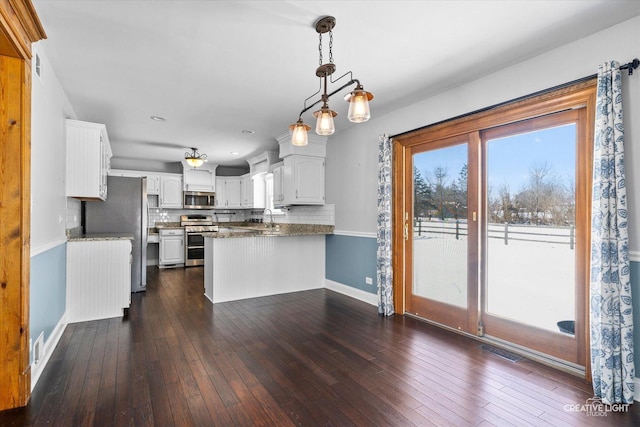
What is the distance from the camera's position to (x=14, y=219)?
78.6 inches

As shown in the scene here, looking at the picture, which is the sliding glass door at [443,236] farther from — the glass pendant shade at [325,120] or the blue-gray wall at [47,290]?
the blue-gray wall at [47,290]

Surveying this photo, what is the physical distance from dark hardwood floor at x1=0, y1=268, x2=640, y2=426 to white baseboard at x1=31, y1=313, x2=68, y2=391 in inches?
1.7

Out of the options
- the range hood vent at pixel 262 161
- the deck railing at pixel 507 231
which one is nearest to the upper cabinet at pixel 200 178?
the range hood vent at pixel 262 161

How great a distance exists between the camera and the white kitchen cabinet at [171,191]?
7.42 m

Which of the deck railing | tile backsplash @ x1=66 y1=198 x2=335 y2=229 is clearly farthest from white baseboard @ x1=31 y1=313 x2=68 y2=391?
the deck railing

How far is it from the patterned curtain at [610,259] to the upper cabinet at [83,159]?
15.4ft

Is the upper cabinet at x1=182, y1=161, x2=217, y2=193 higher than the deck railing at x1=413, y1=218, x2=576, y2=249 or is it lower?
higher

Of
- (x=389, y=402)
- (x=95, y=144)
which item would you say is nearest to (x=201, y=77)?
(x=95, y=144)

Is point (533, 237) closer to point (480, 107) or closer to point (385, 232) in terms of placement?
point (480, 107)

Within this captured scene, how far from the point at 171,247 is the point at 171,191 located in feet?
4.38

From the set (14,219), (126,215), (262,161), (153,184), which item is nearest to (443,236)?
(14,219)

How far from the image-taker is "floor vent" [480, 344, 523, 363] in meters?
2.69

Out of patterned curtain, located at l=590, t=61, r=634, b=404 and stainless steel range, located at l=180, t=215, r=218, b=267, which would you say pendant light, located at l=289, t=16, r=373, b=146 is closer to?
patterned curtain, located at l=590, t=61, r=634, b=404

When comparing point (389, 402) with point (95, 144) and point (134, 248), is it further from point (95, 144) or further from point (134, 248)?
point (134, 248)
